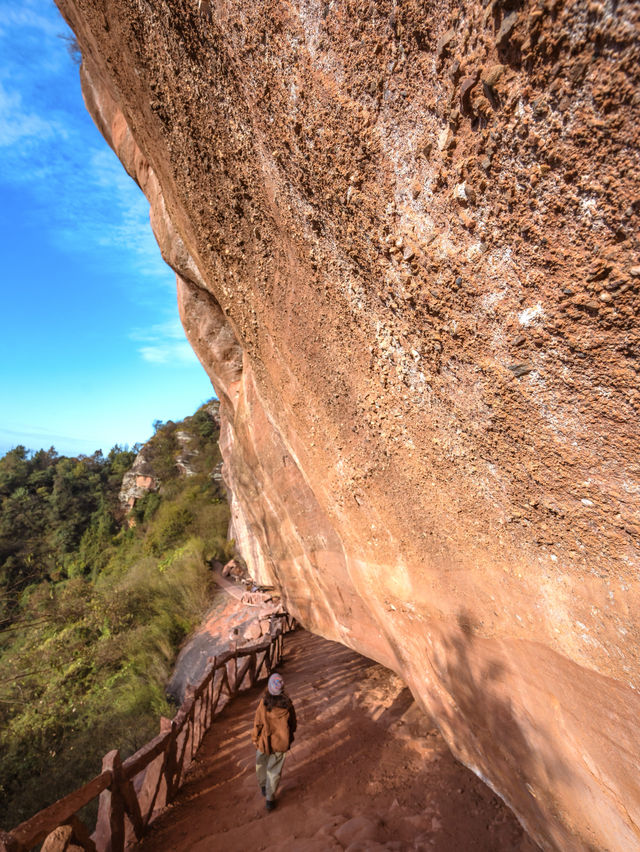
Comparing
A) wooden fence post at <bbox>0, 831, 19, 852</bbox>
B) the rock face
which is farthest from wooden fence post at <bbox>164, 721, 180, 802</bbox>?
the rock face

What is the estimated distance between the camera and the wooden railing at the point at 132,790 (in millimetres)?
2801

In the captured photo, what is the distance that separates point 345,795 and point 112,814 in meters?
2.18

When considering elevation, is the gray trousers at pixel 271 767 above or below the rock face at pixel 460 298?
below

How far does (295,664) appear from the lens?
8.62 m

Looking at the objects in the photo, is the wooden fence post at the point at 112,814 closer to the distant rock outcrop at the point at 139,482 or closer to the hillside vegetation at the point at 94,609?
the hillside vegetation at the point at 94,609

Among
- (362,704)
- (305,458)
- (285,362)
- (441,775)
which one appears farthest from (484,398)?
(362,704)

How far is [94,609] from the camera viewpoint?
1484cm

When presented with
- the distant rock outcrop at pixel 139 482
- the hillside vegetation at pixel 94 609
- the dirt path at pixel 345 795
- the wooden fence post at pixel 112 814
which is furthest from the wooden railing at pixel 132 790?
the distant rock outcrop at pixel 139 482

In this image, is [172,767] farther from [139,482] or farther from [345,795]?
[139,482]

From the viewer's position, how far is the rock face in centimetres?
134

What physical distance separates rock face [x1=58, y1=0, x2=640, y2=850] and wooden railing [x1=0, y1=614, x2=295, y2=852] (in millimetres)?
2712

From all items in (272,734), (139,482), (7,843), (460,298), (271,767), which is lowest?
(271,767)

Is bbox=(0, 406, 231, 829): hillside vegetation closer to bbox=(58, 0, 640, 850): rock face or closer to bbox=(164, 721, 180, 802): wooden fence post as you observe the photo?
bbox=(164, 721, 180, 802): wooden fence post

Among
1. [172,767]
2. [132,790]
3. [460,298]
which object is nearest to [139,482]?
[172,767]
